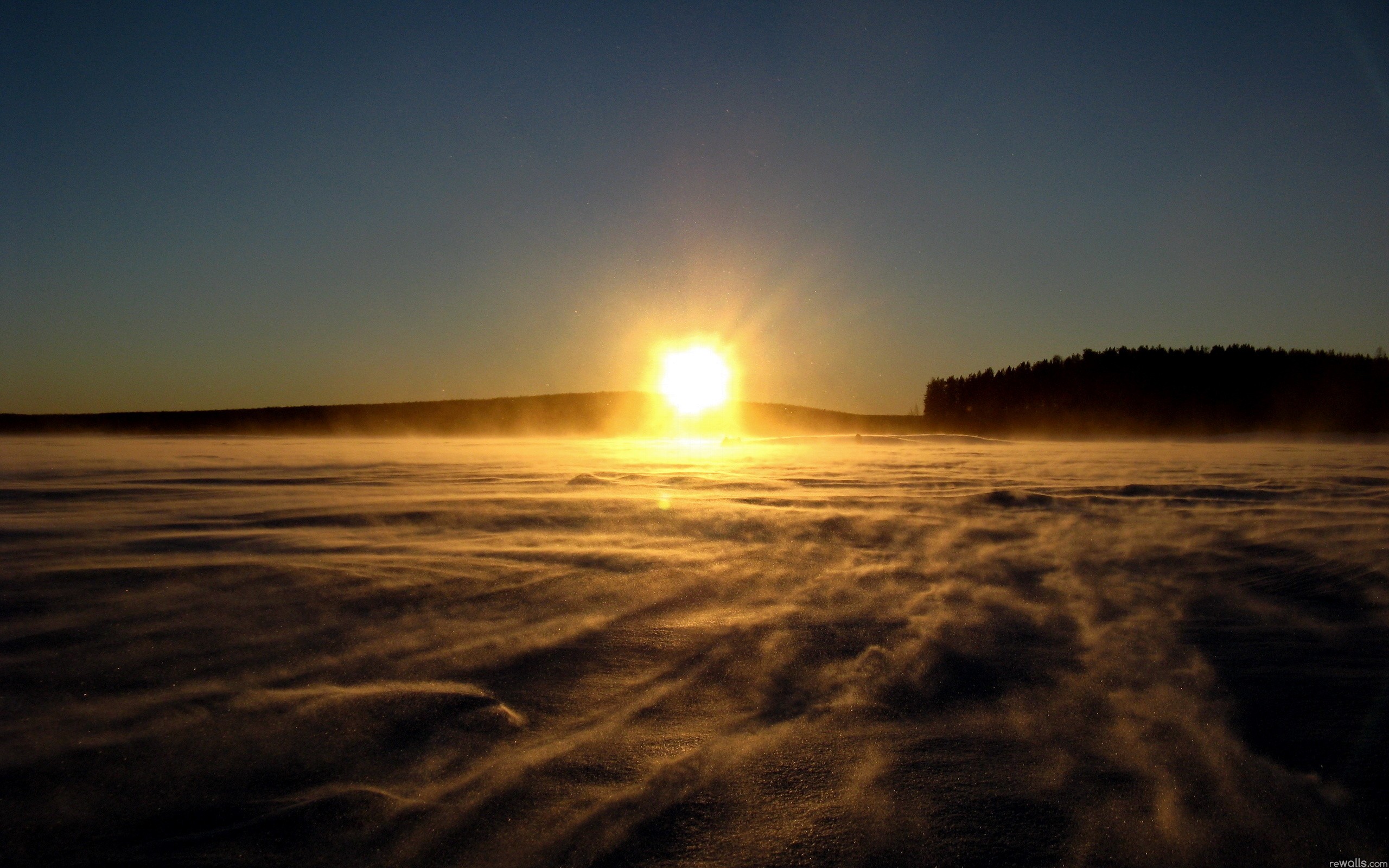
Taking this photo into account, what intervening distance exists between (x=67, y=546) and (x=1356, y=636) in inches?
156

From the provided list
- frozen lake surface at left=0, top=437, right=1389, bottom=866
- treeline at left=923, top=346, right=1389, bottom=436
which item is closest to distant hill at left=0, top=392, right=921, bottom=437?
treeline at left=923, top=346, right=1389, bottom=436

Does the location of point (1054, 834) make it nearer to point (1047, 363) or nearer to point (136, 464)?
point (136, 464)

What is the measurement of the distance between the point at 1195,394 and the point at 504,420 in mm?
33733

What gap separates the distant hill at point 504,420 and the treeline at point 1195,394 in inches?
238

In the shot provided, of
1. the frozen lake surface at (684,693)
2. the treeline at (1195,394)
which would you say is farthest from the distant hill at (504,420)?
the frozen lake surface at (684,693)

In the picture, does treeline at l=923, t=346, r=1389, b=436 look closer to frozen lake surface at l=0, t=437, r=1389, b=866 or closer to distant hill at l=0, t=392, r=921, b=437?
distant hill at l=0, t=392, r=921, b=437

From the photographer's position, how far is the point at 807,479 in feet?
18.3

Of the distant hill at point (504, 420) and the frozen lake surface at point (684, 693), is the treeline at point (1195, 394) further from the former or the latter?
the frozen lake surface at point (684, 693)

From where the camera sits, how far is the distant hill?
3416 centimetres

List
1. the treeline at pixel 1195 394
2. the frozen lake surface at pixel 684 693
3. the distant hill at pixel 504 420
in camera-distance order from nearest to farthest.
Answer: the frozen lake surface at pixel 684 693 → the treeline at pixel 1195 394 → the distant hill at pixel 504 420

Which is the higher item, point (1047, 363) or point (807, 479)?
point (1047, 363)

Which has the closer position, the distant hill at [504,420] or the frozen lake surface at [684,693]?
the frozen lake surface at [684,693]

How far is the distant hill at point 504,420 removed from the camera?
112 feet

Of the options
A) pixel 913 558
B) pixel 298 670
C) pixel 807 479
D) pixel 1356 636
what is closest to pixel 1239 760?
pixel 1356 636
